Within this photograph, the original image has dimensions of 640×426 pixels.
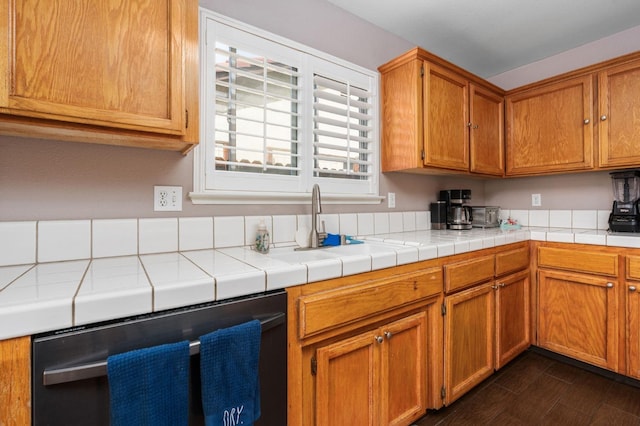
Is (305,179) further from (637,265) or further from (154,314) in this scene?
(637,265)

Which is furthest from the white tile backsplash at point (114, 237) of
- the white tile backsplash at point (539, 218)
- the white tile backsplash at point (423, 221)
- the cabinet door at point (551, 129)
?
the white tile backsplash at point (539, 218)

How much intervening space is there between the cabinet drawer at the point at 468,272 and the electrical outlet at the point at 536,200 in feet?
4.30

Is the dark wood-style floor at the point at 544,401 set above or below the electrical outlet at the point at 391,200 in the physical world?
below

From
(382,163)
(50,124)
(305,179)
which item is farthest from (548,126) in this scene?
(50,124)

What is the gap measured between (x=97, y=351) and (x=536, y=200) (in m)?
3.26

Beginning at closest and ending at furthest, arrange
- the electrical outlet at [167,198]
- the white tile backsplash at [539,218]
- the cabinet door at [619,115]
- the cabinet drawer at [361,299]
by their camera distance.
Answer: the cabinet drawer at [361,299] → the electrical outlet at [167,198] → the cabinet door at [619,115] → the white tile backsplash at [539,218]

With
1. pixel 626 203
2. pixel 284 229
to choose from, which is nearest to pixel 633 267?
pixel 626 203

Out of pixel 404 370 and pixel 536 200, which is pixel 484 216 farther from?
pixel 404 370

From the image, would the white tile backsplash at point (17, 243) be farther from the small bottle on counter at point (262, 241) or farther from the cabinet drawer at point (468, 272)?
the cabinet drawer at point (468, 272)

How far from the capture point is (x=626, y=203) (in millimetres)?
2176

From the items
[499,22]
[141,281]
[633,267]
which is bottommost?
[633,267]

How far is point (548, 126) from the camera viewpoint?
2.49 meters

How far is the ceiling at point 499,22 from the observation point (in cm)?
201

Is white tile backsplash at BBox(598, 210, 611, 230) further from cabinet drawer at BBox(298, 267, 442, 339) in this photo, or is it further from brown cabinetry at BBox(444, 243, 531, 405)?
Answer: cabinet drawer at BBox(298, 267, 442, 339)
